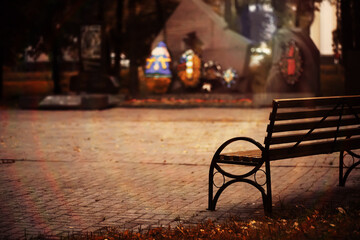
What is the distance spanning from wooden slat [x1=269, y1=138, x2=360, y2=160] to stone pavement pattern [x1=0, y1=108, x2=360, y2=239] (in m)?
0.49

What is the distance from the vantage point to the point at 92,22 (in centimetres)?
2995

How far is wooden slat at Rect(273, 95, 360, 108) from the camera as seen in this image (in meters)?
7.21

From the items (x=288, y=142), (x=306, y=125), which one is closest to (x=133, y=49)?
(x=306, y=125)

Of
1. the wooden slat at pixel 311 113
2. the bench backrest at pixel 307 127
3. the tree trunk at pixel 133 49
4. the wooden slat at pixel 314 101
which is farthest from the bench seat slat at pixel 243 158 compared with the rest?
the tree trunk at pixel 133 49

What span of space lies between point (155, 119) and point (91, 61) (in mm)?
10084

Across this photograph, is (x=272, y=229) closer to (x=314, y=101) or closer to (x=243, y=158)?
(x=243, y=158)

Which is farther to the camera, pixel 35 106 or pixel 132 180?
pixel 35 106

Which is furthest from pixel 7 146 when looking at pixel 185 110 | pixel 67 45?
pixel 67 45

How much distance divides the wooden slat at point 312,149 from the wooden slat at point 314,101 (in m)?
0.45

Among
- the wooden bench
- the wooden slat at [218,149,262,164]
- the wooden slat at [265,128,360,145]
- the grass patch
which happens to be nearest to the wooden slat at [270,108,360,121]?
the wooden bench

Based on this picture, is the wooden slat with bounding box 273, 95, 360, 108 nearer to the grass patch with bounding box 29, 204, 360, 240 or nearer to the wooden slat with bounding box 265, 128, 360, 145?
the wooden slat with bounding box 265, 128, 360, 145

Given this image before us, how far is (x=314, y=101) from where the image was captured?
7.76 meters

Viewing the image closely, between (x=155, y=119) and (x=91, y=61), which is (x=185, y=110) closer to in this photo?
(x=155, y=119)

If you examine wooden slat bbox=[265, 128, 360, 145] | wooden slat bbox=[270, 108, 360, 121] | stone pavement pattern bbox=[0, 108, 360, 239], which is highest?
wooden slat bbox=[270, 108, 360, 121]
